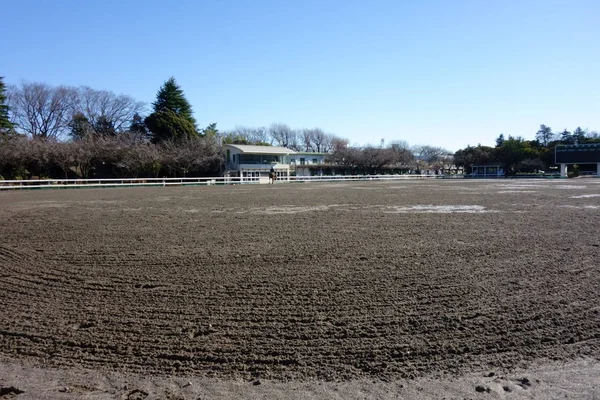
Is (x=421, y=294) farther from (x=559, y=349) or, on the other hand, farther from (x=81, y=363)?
(x=81, y=363)

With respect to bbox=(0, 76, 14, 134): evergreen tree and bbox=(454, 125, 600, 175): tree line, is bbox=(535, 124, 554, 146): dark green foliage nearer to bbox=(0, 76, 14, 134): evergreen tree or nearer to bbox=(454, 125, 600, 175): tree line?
bbox=(454, 125, 600, 175): tree line

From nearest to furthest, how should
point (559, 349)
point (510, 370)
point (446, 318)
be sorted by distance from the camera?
1. point (510, 370)
2. point (559, 349)
3. point (446, 318)

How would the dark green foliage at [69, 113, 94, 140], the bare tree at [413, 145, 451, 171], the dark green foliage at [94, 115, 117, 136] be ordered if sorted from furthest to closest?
the bare tree at [413, 145, 451, 171]
the dark green foliage at [94, 115, 117, 136]
the dark green foliage at [69, 113, 94, 140]

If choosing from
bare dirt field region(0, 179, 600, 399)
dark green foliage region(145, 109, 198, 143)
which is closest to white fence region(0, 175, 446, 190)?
dark green foliage region(145, 109, 198, 143)

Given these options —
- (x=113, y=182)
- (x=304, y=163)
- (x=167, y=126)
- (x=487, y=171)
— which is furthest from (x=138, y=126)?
(x=487, y=171)

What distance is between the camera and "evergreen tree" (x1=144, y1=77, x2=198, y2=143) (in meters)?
65.8

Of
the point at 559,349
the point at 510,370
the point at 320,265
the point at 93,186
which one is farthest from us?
the point at 93,186

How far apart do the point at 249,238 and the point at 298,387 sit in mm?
6878

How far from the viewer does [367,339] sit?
453 cm

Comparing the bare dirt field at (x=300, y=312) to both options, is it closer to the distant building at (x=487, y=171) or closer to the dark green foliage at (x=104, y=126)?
the dark green foliage at (x=104, y=126)

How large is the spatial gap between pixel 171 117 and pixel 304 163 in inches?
1089

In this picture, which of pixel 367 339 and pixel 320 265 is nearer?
pixel 367 339

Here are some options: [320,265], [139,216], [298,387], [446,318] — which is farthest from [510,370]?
[139,216]

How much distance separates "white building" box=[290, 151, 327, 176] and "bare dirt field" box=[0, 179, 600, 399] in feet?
238
